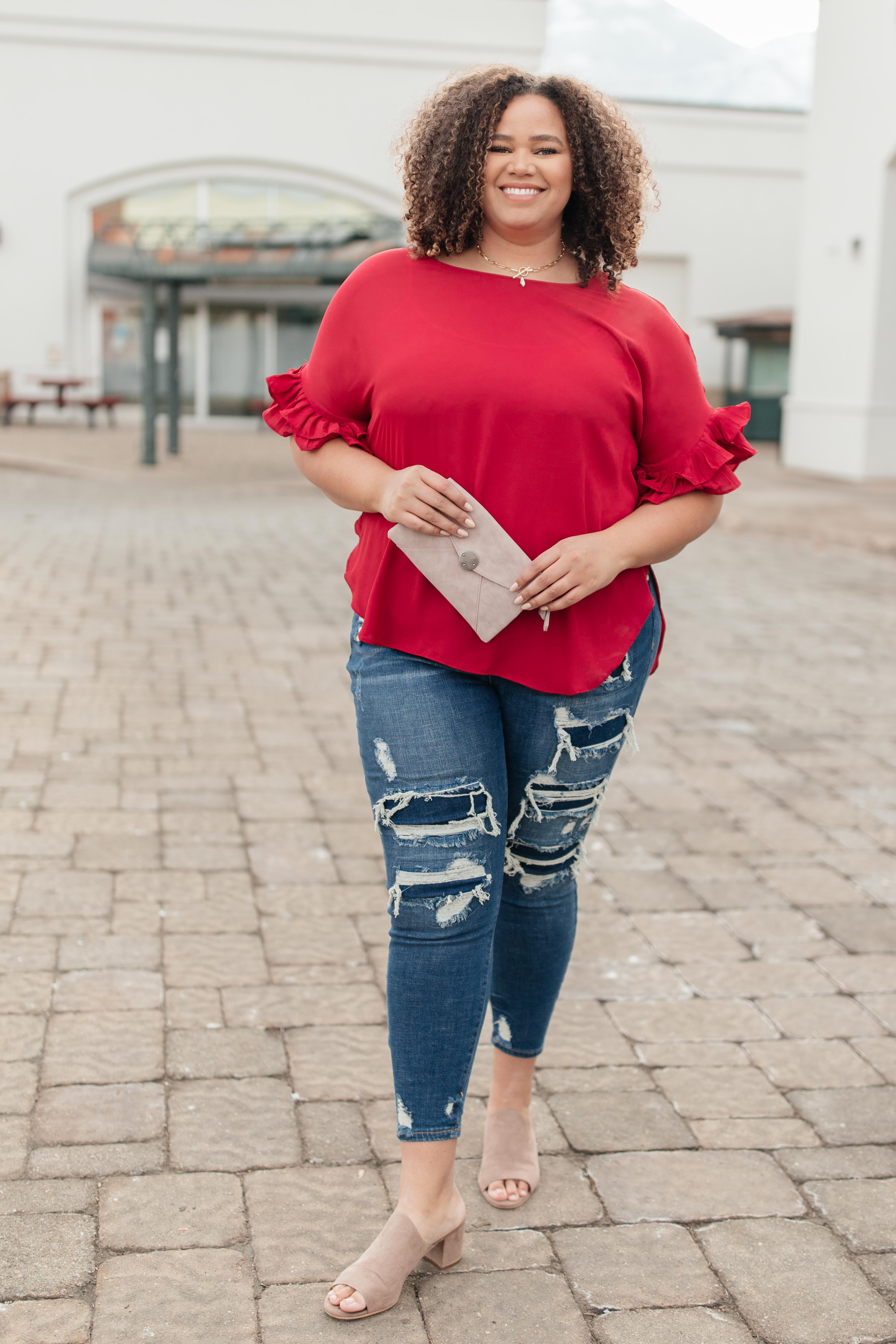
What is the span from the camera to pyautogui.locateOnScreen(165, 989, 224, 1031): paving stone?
9.83ft

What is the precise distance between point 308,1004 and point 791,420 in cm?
1731

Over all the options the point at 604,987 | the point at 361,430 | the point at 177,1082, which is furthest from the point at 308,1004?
the point at 361,430

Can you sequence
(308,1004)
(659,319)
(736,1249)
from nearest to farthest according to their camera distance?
(659,319)
(736,1249)
(308,1004)

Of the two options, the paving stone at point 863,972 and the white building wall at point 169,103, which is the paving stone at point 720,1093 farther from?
the white building wall at point 169,103

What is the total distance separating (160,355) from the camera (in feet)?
87.1

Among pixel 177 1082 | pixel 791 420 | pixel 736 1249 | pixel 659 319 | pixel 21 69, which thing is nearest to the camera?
pixel 659 319

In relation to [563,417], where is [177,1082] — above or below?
below

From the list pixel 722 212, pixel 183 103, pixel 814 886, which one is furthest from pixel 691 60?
pixel 814 886

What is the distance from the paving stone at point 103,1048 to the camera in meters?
2.76

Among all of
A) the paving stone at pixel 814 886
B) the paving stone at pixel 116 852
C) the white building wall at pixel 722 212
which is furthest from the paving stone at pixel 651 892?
the white building wall at pixel 722 212

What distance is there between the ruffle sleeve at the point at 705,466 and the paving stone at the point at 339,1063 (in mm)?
1249

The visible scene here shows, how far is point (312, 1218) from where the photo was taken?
2318 millimetres

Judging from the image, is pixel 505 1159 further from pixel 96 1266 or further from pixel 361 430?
pixel 361 430

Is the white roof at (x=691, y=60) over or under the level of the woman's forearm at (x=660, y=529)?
over
